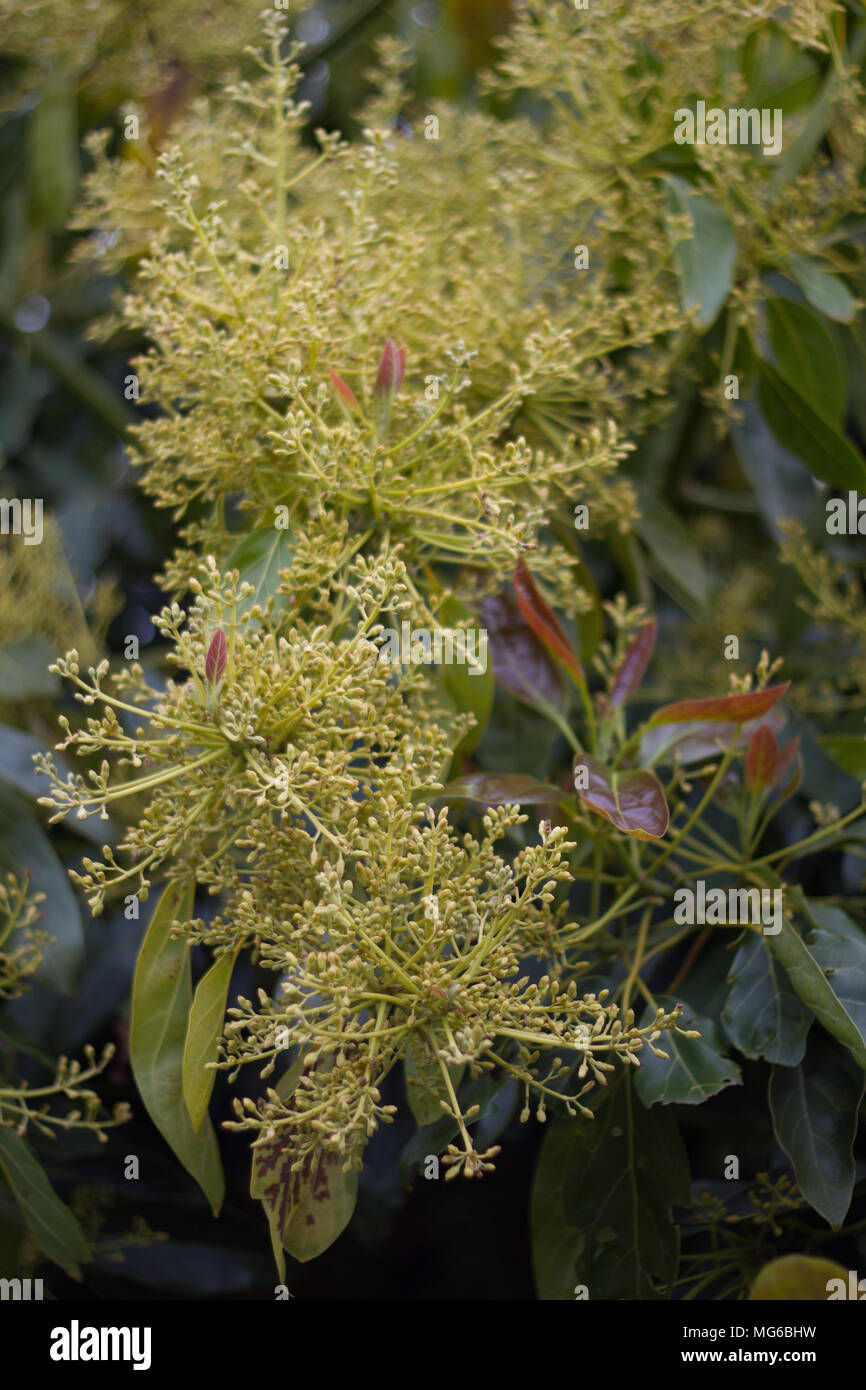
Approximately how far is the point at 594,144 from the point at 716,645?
2.15 ft

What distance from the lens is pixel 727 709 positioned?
102cm

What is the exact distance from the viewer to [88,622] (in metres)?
1.69

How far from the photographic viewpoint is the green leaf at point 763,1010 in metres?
0.97

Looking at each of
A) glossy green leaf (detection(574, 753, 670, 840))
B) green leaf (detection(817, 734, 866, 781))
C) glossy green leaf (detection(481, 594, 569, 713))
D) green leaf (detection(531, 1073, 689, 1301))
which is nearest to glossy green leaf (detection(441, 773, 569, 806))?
glossy green leaf (detection(574, 753, 670, 840))

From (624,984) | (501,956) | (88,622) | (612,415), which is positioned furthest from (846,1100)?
(88,622)

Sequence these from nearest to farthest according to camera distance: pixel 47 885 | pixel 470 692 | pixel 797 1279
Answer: pixel 797 1279, pixel 470 692, pixel 47 885

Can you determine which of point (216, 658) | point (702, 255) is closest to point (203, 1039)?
point (216, 658)

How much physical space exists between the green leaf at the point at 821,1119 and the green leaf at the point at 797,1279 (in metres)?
0.04

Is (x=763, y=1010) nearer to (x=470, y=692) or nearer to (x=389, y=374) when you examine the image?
(x=470, y=692)

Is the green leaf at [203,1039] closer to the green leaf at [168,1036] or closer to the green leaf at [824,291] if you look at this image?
the green leaf at [168,1036]

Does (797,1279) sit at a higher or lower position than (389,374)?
lower

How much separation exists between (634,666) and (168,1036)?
559 millimetres

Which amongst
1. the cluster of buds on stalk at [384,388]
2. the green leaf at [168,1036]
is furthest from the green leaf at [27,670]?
the cluster of buds on stalk at [384,388]

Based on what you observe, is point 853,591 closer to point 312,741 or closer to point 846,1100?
point 846,1100
